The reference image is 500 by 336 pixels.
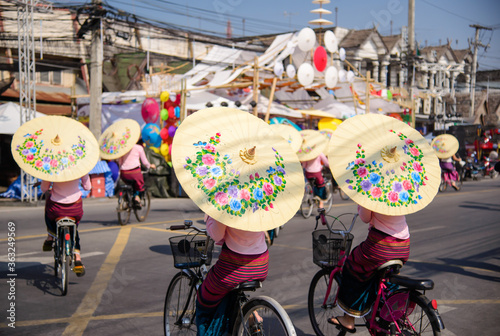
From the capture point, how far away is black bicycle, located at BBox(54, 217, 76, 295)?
19.8 ft

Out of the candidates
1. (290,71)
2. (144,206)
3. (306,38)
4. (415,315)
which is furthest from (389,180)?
(306,38)

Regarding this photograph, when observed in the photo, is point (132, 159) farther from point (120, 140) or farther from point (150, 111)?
point (150, 111)

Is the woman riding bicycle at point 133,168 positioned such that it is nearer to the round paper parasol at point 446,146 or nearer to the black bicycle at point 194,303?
the black bicycle at point 194,303

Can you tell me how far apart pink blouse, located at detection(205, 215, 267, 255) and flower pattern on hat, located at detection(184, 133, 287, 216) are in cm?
29

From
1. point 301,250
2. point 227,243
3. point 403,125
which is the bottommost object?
point 301,250

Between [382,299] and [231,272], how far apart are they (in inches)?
52.4

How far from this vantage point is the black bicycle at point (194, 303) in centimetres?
323

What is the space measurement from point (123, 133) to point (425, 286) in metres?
8.31

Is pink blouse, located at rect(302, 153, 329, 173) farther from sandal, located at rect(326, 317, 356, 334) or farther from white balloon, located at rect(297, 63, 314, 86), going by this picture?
sandal, located at rect(326, 317, 356, 334)

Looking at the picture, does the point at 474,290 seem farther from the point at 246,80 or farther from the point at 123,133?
the point at 246,80

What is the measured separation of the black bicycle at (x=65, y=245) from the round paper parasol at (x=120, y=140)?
4.32 meters

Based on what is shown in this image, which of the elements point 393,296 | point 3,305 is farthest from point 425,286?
point 3,305

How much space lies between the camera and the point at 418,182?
4.24 metres

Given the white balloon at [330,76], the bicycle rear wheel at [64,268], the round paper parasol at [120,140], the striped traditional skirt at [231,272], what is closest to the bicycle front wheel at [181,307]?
the striped traditional skirt at [231,272]
